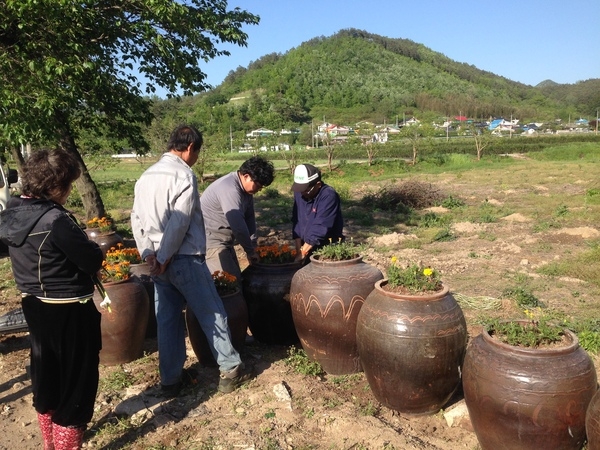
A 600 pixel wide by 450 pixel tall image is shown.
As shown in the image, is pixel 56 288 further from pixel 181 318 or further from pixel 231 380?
pixel 231 380

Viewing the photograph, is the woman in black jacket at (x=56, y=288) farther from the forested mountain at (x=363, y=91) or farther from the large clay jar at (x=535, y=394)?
the forested mountain at (x=363, y=91)

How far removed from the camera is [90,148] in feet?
47.8

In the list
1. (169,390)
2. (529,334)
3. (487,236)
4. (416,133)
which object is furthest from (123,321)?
(416,133)

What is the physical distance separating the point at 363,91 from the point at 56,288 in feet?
380

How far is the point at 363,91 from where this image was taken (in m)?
114

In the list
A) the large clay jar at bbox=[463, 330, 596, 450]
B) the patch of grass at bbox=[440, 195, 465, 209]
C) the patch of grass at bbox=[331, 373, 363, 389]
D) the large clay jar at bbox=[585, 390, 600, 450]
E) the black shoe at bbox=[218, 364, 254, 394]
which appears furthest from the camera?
the patch of grass at bbox=[440, 195, 465, 209]

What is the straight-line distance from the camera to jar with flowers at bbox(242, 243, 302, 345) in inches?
189

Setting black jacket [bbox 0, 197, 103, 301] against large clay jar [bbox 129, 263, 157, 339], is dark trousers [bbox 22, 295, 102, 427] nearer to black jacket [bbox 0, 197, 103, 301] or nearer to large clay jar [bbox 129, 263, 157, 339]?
black jacket [bbox 0, 197, 103, 301]

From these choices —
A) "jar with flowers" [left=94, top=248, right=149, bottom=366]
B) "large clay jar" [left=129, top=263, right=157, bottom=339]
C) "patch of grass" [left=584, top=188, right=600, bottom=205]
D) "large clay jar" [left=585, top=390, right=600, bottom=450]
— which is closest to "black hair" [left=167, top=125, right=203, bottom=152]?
"jar with flowers" [left=94, top=248, right=149, bottom=366]

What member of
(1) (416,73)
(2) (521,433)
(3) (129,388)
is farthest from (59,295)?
(1) (416,73)

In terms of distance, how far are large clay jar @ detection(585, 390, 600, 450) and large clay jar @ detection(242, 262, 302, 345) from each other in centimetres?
266

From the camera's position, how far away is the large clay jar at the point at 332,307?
4.07 metres

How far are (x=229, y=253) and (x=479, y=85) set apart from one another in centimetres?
14305

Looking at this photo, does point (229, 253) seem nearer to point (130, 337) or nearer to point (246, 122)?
point (130, 337)
